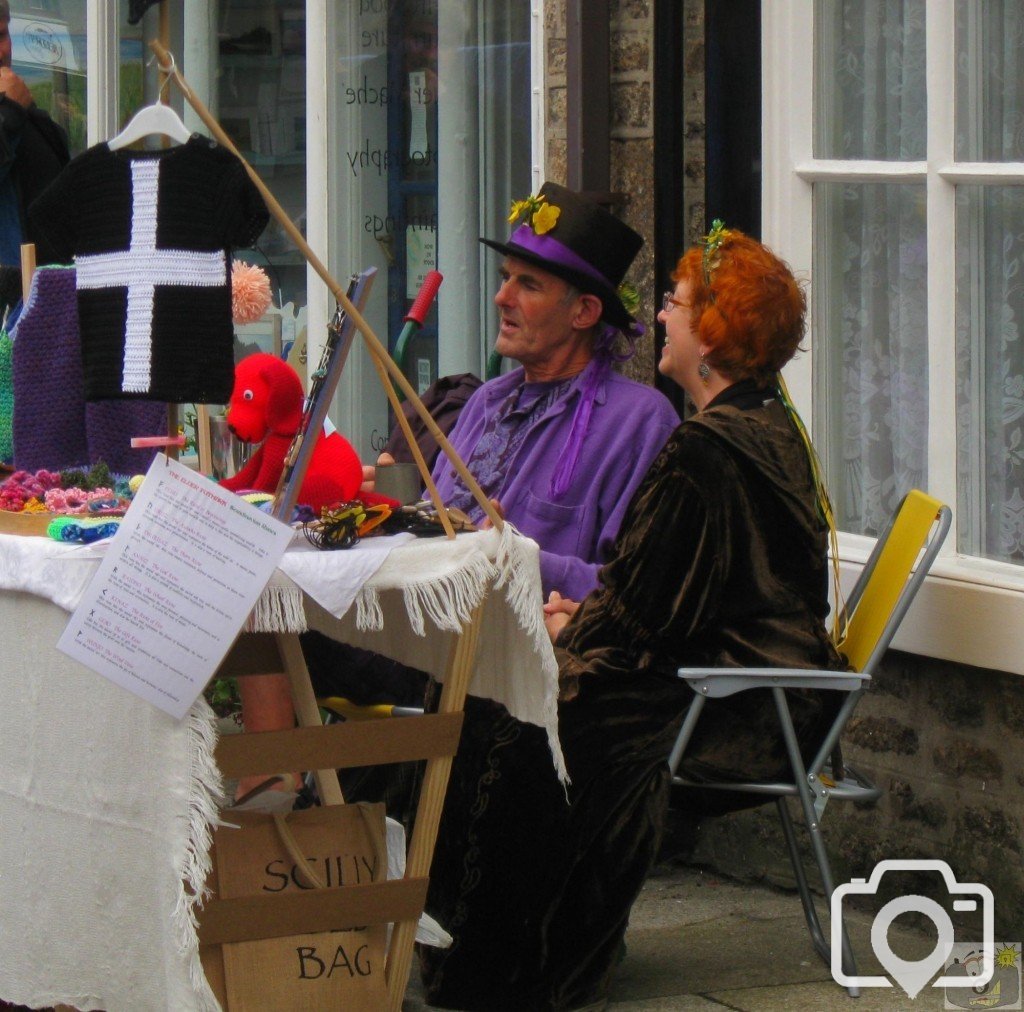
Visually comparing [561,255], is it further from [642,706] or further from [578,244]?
[642,706]

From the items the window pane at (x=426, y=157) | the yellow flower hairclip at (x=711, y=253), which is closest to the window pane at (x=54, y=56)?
the window pane at (x=426, y=157)

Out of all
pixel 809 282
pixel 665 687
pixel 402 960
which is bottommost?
pixel 402 960

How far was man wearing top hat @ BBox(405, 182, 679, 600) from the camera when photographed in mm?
4301

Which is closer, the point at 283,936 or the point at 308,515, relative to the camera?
the point at 283,936

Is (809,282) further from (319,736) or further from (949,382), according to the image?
(319,736)

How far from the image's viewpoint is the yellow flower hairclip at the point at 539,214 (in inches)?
175

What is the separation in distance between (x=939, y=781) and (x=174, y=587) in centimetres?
201

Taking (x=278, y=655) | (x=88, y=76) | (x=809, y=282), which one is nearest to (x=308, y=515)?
(x=278, y=655)

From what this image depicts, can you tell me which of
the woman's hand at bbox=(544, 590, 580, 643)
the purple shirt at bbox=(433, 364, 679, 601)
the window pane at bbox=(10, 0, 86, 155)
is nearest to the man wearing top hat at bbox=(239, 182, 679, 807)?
the purple shirt at bbox=(433, 364, 679, 601)

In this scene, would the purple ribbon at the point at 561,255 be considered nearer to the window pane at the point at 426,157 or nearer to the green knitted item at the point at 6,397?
the window pane at the point at 426,157

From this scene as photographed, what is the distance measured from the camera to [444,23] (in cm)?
566

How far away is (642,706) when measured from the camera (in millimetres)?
3781

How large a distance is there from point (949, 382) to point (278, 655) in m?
1.64

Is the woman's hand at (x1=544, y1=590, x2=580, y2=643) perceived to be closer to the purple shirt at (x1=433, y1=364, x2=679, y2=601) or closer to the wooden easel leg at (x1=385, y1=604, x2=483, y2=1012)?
the purple shirt at (x1=433, y1=364, x2=679, y2=601)
